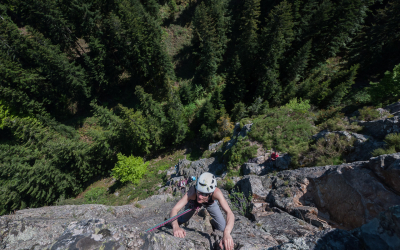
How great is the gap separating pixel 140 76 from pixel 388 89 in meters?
33.5

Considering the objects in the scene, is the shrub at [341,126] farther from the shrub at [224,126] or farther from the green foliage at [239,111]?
the shrub at [224,126]

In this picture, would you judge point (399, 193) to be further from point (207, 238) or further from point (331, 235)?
point (207, 238)

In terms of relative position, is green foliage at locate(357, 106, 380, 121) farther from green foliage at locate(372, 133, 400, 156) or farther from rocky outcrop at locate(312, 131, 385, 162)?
green foliage at locate(372, 133, 400, 156)

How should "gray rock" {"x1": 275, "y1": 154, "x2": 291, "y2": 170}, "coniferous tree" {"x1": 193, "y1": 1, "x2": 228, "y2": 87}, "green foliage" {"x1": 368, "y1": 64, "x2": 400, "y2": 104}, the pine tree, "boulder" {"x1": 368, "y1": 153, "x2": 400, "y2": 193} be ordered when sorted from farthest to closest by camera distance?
1. "coniferous tree" {"x1": 193, "y1": 1, "x2": 228, "y2": 87}
2. the pine tree
3. "green foliage" {"x1": 368, "y1": 64, "x2": 400, "y2": 104}
4. "gray rock" {"x1": 275, "y1": 154, "x2": 291, "y2": 170}
5. "boulder" {"x1": 368, "y1": 153, "x2": 400, "y2": 193}

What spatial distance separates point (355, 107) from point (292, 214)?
537 inches

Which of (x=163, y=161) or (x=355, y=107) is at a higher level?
(x=355, y=107)

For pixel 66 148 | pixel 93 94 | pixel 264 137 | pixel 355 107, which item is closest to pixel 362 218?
pixel 264 137

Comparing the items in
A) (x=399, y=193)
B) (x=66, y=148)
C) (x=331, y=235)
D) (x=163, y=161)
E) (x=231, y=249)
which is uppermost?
(x=399, y=193)

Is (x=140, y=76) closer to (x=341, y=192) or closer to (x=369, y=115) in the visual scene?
(x=369, y=115)

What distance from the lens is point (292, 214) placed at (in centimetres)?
635

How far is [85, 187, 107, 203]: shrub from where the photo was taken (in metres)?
19.4

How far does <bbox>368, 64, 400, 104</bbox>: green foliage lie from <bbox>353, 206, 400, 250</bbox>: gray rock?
591 inches

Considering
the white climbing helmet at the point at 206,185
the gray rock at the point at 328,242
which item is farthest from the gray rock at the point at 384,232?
the white climbing helmet at the point at 206,185

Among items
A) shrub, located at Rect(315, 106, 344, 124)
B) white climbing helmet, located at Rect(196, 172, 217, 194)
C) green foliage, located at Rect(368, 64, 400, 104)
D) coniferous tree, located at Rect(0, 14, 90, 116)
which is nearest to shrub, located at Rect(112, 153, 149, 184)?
coniferous tree, located at Rect(0, 14, 90, 116)
